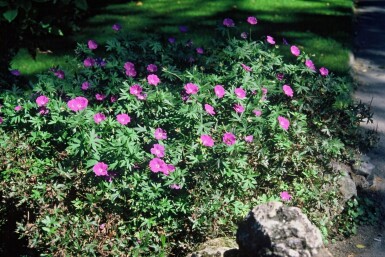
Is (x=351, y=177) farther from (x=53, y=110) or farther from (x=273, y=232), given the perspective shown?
(x=53, y=110)

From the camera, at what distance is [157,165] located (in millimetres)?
3248

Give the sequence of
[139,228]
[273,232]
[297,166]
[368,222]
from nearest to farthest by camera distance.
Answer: [273,232] < [139,228] < [297,166] < [368,222]

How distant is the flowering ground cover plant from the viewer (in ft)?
10.7

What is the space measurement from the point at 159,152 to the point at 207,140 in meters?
0.29

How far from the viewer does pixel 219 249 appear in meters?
3.20

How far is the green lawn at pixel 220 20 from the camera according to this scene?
7152 millimetres

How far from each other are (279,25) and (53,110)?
210 inches

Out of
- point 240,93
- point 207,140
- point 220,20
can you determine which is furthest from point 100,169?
point 220,20

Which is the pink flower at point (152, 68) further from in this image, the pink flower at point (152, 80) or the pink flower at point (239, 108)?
the pink flower at point (239, 108)

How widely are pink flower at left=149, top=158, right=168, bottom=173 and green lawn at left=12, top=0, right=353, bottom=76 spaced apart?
152 inches

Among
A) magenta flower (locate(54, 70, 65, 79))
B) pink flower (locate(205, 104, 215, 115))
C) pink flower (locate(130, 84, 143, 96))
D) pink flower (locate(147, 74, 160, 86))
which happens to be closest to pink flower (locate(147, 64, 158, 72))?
pink flower (locate(147, 74, 160, 86))

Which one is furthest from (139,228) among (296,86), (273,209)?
(296,86)

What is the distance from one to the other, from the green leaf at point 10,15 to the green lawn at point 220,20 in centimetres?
73

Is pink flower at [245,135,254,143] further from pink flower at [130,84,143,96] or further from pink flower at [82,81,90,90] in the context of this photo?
pink flower at [82,81,90,90]
